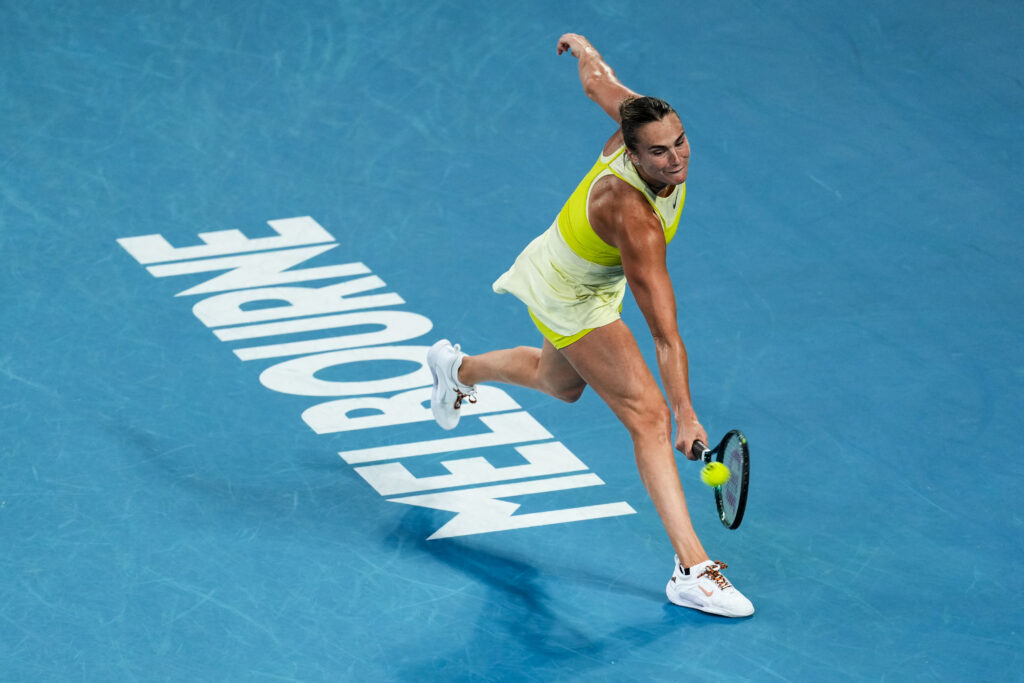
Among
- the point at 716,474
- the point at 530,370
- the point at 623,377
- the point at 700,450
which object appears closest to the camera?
the point at 700,450

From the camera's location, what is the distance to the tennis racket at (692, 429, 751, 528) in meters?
5.06

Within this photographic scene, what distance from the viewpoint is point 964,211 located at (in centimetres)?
869

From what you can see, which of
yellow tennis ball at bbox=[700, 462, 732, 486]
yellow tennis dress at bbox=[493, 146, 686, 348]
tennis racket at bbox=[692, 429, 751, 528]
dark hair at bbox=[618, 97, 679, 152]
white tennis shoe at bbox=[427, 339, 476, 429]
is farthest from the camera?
white tennis shoe at bbox=[427, 339, 476, 429]

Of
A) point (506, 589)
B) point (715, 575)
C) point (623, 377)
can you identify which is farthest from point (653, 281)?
point (506, 589)

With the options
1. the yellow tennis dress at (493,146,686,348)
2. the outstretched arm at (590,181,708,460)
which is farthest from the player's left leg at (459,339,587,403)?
the outstretched arm at (590,181,708,460)

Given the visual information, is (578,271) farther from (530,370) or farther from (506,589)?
(506,589)

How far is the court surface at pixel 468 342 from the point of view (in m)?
5.53

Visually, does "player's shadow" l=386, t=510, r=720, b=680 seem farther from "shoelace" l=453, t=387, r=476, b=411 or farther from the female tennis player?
"shoelace" l=453, t=387, r=476, b=411

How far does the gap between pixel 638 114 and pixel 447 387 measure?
1.73m

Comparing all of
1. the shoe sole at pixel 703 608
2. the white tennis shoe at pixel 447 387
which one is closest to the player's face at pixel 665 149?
the shoe sole at pixel 703 608

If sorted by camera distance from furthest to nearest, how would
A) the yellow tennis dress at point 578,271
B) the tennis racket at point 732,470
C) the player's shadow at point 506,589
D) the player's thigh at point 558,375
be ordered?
the player's thigh at point 558,375, the yellow tennis dress at point 578,271, the player's shadow at point 506,589, the tennis racket at point 732,470

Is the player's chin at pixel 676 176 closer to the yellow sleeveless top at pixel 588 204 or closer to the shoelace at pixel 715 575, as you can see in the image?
the yellow sleeveless top at pixel 588 204

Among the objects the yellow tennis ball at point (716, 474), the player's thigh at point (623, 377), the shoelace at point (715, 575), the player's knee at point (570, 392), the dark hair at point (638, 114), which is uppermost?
the dark hair at point (638, 114)

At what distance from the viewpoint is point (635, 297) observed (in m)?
5.37
